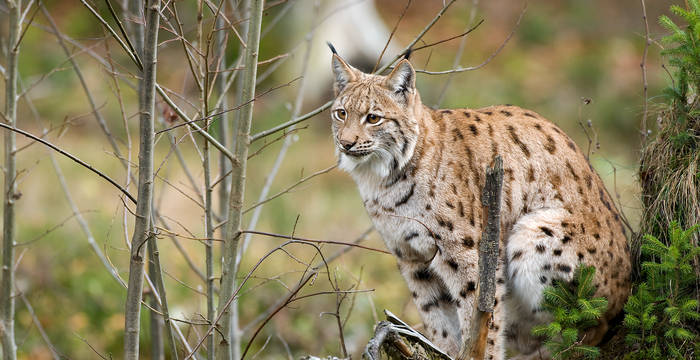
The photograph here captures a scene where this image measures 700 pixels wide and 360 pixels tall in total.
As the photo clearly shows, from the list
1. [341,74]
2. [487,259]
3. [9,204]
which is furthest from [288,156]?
[487,259]

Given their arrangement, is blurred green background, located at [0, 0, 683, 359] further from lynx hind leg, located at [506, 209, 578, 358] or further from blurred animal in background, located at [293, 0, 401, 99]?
lynx hind leg, located at [506, 209, 578, 358]

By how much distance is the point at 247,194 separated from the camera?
781 cm

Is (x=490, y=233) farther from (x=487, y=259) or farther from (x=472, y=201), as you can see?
(x=472, y=201)

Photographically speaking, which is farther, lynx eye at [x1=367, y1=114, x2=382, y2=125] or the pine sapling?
lynx eye at [x1=367, y1=114, x2=382, y2=125]

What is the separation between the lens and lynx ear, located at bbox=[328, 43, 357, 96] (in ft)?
13.9

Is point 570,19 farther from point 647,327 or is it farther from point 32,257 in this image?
point 647,327

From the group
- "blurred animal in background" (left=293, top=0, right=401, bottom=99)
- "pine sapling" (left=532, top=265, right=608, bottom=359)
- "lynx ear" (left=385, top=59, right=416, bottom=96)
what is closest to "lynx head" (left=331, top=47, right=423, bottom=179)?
"lynx ear" (left=385, top=59, right=416, bottom=96)

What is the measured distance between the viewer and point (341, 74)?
14.1 ft

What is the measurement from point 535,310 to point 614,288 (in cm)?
41

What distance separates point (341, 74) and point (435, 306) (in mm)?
1419

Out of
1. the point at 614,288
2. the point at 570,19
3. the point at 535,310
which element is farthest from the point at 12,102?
the point at 570,19

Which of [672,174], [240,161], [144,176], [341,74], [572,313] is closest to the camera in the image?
[144,176]

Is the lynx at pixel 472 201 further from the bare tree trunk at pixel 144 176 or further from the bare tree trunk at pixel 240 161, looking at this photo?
the bare tree trunk at pixel 144 176

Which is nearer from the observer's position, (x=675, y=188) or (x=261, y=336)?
(x=675, y=188)
